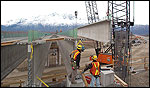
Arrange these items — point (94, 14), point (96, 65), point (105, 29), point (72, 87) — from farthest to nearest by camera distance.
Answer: point (94, 14) → point (105, 29) → point (96, 65) → point (72, 87)

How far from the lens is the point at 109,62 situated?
34.5 feet

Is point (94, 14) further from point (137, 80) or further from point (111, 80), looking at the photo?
point (111, 80)

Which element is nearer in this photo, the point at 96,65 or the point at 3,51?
the point at 3,51

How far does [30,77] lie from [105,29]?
678 cm

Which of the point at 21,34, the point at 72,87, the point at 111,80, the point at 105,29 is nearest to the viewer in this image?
the point at 72,87

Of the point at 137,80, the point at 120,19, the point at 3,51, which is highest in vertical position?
the point at 120,19

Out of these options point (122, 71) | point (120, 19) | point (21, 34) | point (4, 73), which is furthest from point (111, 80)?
point (120, 19)

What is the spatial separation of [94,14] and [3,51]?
33120 mm

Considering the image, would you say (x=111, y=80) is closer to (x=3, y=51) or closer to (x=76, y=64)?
(x=76, y=64)

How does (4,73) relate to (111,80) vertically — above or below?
above

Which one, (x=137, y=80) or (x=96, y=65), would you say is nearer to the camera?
(x=96, y=65)

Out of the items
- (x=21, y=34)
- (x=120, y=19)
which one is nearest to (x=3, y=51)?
(x=21, y=34)

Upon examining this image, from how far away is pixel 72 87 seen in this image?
5340 millimetres

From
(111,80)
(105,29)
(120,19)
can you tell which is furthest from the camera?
(120,19)
